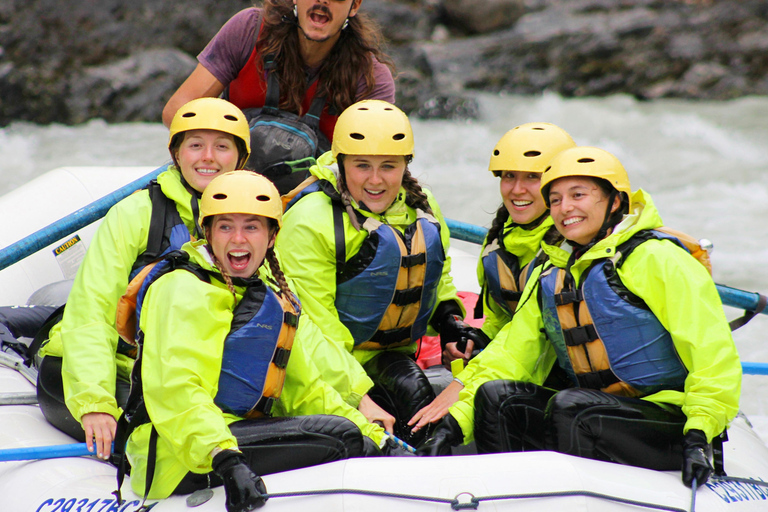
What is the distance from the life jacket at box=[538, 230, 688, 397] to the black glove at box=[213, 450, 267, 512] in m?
1.04

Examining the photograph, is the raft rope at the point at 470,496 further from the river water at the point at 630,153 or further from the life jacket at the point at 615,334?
the river water at the point at 630,153

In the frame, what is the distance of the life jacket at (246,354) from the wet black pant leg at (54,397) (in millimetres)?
353

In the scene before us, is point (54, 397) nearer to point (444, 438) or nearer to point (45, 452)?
point (45, 452)

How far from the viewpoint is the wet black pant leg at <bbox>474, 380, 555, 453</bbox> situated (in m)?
2.62

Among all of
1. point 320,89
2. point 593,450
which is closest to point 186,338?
point 593,450

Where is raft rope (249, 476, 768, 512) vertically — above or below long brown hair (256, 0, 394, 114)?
below

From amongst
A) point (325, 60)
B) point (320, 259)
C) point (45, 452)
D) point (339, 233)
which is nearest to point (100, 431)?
point (45, 452)

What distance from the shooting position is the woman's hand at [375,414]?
280cm

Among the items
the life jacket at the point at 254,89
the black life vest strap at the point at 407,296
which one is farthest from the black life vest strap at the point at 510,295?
the life jacket at the point at 254,89

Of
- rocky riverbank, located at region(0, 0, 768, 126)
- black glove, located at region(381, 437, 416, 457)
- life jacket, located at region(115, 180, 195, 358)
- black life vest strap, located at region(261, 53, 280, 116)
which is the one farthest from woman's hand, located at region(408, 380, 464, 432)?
rocky riverbank, located at region(0, 0, 768, 126)

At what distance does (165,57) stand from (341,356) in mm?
9610

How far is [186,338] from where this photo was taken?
2273mm

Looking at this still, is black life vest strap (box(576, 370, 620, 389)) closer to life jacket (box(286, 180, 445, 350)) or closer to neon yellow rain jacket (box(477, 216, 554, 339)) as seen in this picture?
neon yellow rain jacket (box(477, 216, 554, 339))

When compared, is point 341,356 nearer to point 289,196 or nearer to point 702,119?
point 289,196
